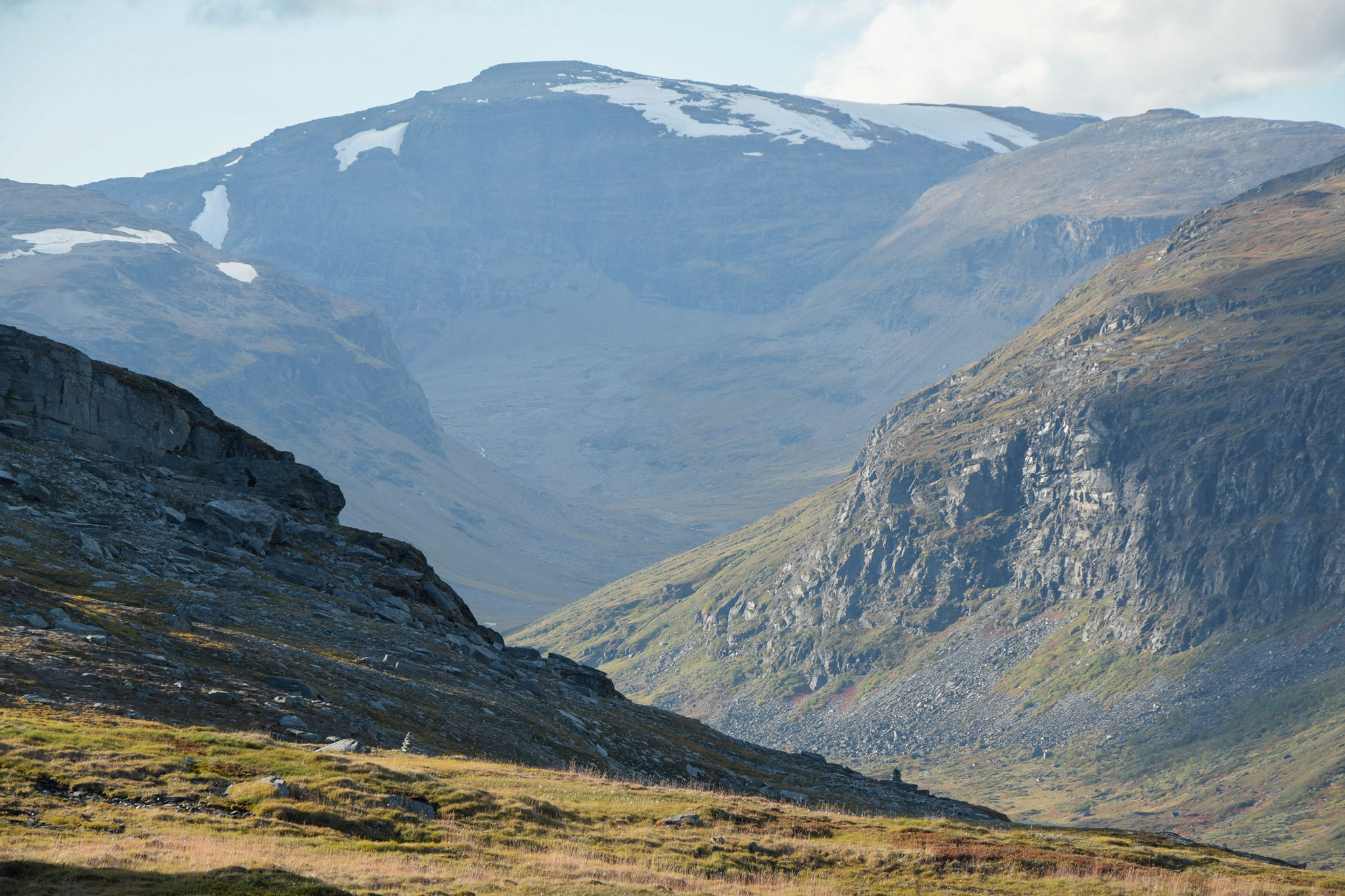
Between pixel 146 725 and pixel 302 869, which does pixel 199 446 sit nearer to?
pixel 146 725

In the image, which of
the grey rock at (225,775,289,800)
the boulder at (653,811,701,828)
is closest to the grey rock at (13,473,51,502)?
the grey rock at (225,775,289,800)

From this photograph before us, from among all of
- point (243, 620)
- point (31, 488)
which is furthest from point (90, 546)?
point (243, 620)

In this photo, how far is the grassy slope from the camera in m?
28.5

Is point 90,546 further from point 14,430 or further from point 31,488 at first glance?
point 14,430

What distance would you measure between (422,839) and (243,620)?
25.6 meters

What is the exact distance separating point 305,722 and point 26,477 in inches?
1069

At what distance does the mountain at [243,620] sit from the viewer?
44156 millimetres

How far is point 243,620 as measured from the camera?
183 ft

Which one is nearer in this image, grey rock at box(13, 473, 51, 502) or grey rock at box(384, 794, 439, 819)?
grey rock at box(384, 794, 439, 819)

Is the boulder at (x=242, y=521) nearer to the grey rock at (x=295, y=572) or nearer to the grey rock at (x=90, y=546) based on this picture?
the grey rock at (x=295, y=572)

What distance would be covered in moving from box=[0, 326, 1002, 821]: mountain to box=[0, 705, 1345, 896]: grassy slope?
183 inches

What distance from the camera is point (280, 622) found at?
5722 centimetres

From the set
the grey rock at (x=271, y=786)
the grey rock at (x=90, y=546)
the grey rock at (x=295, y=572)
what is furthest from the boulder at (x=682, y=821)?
the grey rock at (x=295, y=572)

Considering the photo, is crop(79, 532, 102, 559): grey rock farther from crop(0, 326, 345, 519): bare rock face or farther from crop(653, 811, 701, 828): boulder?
crop(653, 811, 701, 828): boulder
